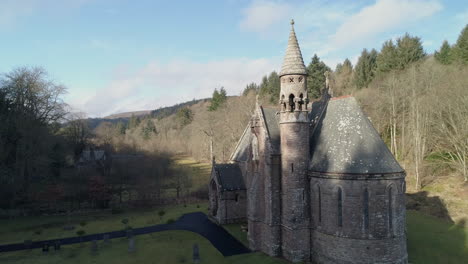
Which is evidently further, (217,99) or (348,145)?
(217,99)

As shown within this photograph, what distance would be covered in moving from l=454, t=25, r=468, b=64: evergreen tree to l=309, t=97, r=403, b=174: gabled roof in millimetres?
42537

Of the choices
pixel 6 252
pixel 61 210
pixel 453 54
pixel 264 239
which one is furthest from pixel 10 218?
pixel 453 54

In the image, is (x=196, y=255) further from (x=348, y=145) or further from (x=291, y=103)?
(x=348, y=145)

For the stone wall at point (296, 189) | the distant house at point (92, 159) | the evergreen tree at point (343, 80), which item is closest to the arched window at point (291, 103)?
the stone wall at point (296, 189)

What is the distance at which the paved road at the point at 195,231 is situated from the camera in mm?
23359

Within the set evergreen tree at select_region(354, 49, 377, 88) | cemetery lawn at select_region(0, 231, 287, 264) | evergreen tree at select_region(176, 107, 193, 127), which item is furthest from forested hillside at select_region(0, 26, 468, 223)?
evergreen tree at select_region(176, 107, 193, 127)

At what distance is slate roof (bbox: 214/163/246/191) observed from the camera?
29672mm

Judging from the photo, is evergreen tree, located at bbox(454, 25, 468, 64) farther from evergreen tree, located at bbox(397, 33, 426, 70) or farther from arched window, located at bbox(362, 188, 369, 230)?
arched window, located at bbox(362, 188, 369, 230)

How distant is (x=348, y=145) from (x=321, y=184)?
10.4 ft

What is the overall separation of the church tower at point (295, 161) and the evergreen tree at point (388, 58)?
1969 inches

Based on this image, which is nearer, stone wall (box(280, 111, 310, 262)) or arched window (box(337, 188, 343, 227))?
arched window (box(337, 188, 343, 227))

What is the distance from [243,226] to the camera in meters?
27.7

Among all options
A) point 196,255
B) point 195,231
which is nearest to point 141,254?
point 196,255

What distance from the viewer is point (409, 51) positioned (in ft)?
192
